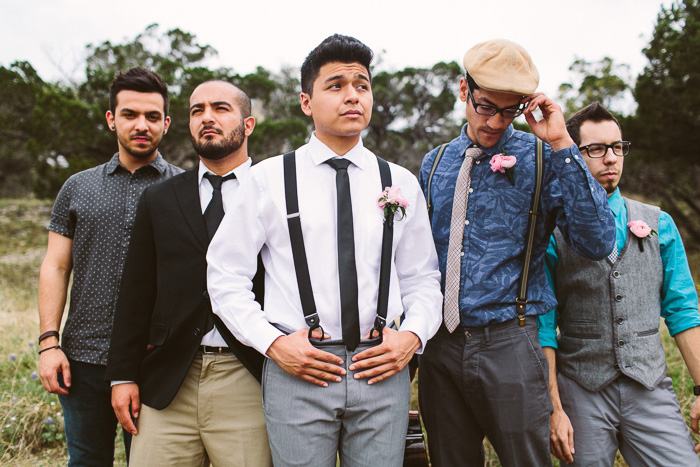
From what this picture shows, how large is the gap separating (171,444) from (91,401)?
2.44ft

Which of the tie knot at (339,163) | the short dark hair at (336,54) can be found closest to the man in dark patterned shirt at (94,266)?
the short dark hair at (336,54)

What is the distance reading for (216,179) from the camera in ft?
8.34

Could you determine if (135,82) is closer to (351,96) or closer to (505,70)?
(351,96)

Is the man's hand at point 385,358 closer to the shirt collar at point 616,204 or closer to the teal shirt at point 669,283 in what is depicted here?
the teal shirt at point 669,283

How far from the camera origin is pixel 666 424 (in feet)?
7.63

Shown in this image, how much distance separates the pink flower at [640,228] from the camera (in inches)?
96.0

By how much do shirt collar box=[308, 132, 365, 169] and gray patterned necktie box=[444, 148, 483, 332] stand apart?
22.3 inches

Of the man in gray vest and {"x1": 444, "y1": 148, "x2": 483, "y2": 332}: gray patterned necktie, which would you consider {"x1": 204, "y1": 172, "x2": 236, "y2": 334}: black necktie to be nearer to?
{"x1": 444, "y1": 148, "x2": 483, "y2": 332}: gray patterned necktie

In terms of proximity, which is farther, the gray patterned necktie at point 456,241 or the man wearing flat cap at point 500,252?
the gray patterned necktie at point 456,241

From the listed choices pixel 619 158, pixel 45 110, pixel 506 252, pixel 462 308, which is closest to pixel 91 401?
pixel 462 308

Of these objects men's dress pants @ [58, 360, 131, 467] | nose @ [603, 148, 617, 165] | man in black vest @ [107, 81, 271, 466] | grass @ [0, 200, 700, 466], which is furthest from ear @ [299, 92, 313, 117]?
grass @ [0, 200, 700, 466]

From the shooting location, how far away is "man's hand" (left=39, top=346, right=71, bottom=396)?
2.68 metres

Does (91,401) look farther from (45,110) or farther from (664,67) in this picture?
(45,110)

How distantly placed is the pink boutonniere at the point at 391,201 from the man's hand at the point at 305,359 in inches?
23.5
